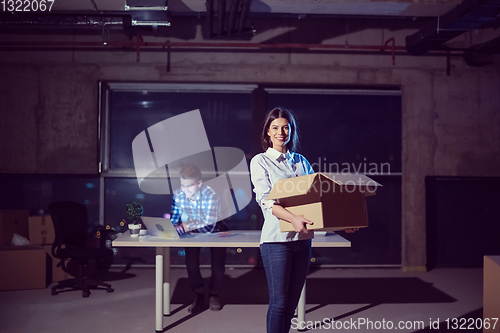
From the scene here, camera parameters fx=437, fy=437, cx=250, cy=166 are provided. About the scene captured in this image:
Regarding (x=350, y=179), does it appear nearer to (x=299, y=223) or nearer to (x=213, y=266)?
(x=299, y=223)

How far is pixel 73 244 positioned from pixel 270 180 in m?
3.49

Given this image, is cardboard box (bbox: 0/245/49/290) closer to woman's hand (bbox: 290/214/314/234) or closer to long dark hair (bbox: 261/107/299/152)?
long dark hair (bbox: 261/107/299/152)

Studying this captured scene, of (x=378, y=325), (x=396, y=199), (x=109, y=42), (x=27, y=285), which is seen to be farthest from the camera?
Answer: (x=396, y=199)

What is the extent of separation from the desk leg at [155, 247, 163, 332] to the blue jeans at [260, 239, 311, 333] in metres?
1.44

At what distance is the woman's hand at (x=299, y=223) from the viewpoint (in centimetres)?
206

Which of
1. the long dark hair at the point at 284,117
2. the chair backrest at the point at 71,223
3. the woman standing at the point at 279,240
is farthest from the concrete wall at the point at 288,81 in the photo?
the woman standing at the point at 279,240

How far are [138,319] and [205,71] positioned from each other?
3.30 metres

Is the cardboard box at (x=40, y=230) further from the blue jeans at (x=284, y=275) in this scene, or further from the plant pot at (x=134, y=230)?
the blue jeans at (x=284, y=275)

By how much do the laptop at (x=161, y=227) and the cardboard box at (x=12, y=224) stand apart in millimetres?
2427

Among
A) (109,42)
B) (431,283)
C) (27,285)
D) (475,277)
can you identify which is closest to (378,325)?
(431,283)

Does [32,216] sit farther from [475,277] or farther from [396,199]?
[475,277]

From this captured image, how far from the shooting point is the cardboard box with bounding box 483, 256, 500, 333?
2180 mm

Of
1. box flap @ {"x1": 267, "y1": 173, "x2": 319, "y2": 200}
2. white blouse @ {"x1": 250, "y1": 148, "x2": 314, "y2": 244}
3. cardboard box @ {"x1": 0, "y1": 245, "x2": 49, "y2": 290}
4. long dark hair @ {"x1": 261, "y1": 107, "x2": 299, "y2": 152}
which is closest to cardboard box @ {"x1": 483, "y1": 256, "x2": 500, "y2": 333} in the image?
white blouse @ {"x1": 250, "y1": 148, "x2": 314, "y2": 244}

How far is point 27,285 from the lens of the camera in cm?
469
